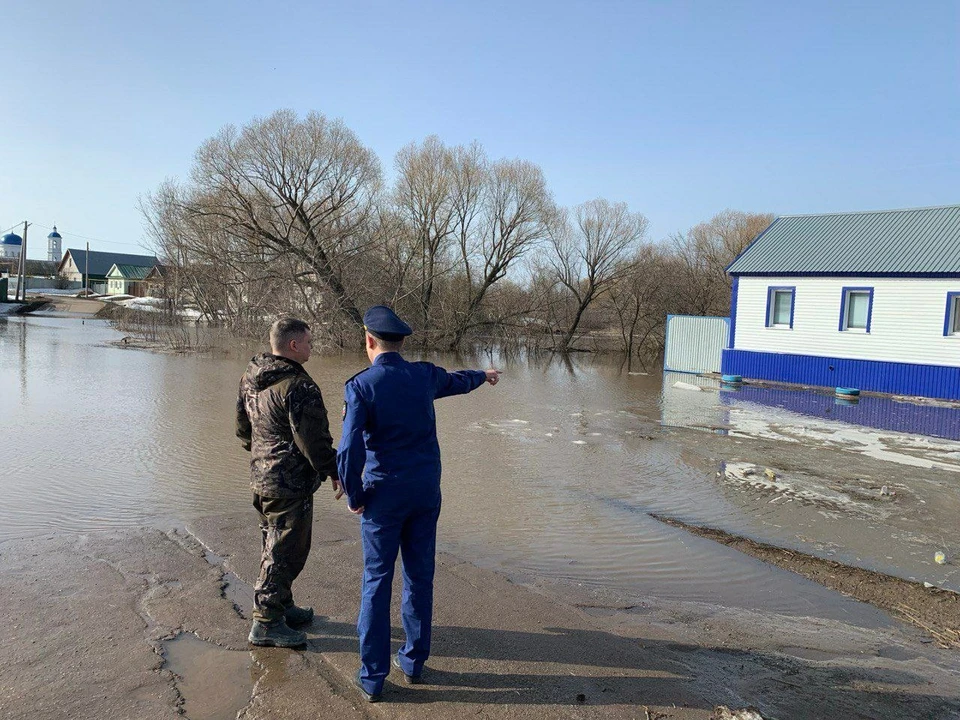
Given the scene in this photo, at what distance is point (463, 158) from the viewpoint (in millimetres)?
38250

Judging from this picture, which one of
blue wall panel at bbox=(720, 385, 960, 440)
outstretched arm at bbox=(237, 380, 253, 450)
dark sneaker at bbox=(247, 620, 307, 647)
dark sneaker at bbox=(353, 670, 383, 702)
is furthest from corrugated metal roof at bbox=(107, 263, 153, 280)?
dark sneaker at bbox=(353, 670, 383, 702)

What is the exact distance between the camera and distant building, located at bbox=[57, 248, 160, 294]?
299 feet

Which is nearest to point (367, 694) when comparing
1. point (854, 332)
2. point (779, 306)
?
point (854, 332)

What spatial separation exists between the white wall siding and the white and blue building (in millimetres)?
28

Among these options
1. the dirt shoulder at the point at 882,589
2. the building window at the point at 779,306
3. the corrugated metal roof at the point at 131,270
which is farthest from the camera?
the corrugated metal roof at the point at 131,270

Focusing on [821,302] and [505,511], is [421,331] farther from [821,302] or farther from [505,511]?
[505,511]

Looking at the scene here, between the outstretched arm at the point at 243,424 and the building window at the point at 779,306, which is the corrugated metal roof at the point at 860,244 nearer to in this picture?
the building window at the point at 779,306

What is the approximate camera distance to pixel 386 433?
3.63 metres

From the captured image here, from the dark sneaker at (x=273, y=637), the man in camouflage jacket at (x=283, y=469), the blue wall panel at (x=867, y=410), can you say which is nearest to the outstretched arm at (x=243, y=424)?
the man in camouflage jacket at (x=283, y=469)

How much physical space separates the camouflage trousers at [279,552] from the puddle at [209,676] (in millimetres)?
260

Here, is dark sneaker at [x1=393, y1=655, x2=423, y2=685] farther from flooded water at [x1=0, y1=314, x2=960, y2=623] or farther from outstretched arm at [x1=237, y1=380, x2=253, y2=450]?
flooded water at [x1=0, y1=314, x2=960, y2=623]

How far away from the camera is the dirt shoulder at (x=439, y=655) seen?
11.2ft

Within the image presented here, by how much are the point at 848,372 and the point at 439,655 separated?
21.0 m

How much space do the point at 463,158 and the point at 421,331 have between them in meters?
9.87
